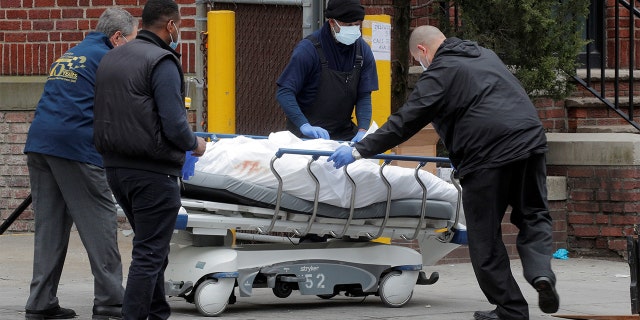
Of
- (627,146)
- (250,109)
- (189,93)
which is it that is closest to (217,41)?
(250,109)

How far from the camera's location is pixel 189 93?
10922 millimetres

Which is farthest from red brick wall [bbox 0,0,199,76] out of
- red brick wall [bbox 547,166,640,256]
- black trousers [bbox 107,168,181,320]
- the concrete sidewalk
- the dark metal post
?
the dark metal post

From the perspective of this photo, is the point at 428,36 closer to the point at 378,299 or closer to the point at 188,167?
the point at 188,167

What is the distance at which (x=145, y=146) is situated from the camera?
5.99 meters

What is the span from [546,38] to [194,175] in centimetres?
388

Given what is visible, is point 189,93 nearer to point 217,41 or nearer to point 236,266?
point 217,41

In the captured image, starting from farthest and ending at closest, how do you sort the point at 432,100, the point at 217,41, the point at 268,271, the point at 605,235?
the point at 605,235 → the point at 217,41 → the point at 268,271 → the point at 432,100

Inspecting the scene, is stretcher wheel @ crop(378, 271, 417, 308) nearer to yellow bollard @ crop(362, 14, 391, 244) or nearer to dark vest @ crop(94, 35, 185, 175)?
yellow bollard @ crop(362, 14, 391, 244)

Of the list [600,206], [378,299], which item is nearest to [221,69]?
[378,299]

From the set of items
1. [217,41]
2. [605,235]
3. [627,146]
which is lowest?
[605,235]

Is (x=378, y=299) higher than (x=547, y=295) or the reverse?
the reverse

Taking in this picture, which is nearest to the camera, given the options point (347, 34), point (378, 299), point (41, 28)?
point (347, 34)

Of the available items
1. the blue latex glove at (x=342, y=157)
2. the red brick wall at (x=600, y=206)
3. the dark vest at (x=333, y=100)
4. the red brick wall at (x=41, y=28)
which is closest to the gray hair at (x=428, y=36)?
the blue latex glove at (x=342, y=157)

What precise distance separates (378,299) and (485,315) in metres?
1.26
